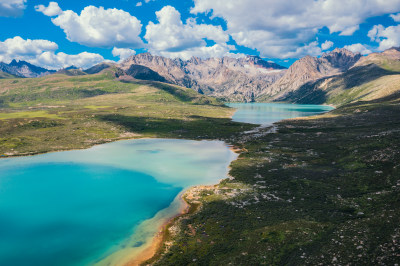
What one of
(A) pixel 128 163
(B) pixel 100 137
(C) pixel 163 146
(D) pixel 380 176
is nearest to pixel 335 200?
(D) pixel 380 176

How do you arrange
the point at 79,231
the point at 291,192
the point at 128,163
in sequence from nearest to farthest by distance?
the point at 79,231 → the point at 291,192 → the point at 128,163

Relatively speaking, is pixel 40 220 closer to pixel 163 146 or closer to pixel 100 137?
pixel 163 146

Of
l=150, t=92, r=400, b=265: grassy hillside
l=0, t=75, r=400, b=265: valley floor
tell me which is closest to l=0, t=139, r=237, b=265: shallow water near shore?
l=0, t=75, r=400, b=265: valley floor

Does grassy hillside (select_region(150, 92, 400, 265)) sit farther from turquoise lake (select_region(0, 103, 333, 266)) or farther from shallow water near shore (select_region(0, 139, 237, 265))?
shallow water near shore (select_region(0, 139, 237, 265))

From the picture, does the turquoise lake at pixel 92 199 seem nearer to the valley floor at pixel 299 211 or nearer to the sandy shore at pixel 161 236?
the sandy shore at pixel 161 236

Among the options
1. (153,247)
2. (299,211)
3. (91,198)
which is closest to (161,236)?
(153,247)

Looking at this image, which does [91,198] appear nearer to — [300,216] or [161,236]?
[161,236]

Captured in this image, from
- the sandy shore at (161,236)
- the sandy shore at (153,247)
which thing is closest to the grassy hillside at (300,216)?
the sandy shore at (161,236)
